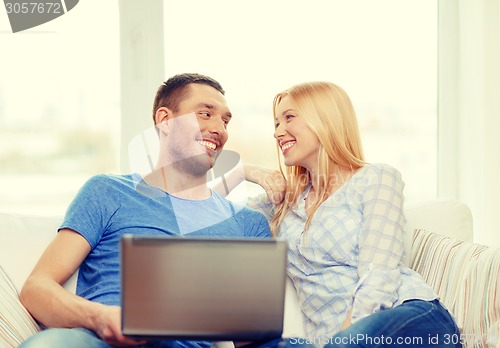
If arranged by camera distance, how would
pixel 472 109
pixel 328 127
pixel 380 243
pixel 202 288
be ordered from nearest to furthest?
1. pixel 202 288
2. pixel 380 243
3. pixel 328 127
4. pixel 472 109

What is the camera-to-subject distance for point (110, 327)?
4.95 feet

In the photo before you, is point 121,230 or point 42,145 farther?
point 42,145

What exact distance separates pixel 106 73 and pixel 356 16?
1147mm

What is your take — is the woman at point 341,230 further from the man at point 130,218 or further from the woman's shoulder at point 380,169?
the man at point 130,218

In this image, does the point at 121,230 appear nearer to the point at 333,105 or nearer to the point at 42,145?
the point at 333,105

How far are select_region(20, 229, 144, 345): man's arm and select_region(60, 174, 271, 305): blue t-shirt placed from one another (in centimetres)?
5

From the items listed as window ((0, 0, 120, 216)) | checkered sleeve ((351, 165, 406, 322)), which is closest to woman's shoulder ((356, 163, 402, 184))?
checkered sleeve ((351, 165, 406, 322))

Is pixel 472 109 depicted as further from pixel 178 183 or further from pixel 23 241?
pixel 23 241

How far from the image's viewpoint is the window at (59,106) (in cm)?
281

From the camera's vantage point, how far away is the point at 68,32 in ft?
9.34

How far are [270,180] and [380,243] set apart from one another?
46cm

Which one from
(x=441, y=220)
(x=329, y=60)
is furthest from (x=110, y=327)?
(x=329, y=60)

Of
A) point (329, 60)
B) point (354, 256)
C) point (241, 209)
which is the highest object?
point (329, 60)

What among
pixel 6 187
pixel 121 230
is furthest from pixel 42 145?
pixel 121 230
